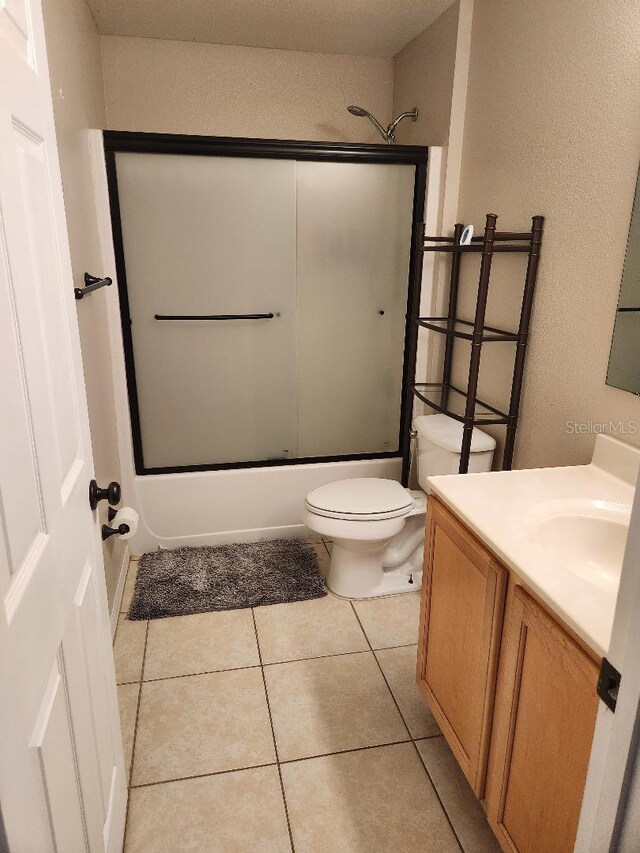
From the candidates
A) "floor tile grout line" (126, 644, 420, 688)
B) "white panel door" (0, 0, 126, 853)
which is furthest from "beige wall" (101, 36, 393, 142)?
"floor tile grout line" (126, 644, 420, 688)

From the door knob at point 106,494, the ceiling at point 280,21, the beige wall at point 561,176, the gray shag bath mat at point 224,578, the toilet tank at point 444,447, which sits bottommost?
the gray shag bath mat at point 224,578

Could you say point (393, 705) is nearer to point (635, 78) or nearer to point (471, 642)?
point (471, 642)

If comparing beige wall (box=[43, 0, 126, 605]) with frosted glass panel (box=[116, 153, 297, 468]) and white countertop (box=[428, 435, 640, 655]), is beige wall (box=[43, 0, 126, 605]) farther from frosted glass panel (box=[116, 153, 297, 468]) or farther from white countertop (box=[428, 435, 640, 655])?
white countertop (box=[428, 435, 640, 655])

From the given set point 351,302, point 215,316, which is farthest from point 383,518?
point 215,316

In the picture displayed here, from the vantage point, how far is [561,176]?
181 cm

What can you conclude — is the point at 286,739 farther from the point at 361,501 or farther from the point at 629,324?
the point at 629,324

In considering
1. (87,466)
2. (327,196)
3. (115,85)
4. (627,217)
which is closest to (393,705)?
(87,466)

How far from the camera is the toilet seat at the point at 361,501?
88.9 inches

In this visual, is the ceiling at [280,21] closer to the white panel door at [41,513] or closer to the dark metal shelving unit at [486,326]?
the dark metal shelving unit at [486,326]

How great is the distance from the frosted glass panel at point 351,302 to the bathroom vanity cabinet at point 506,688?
52.2 inches

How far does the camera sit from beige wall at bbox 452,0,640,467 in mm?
1585

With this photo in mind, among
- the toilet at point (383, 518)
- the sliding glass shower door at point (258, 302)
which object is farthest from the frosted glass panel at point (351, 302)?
the toilet at point (383, 518)

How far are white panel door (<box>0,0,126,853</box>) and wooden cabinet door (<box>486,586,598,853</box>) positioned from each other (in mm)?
840

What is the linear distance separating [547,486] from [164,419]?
1.76 meters
